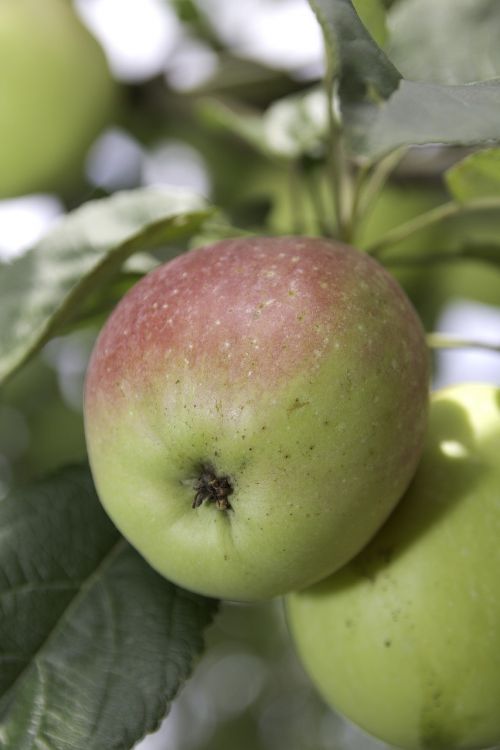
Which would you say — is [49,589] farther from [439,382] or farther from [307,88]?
[439,382]

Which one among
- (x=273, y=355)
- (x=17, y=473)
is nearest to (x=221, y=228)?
(x=273, y=355)

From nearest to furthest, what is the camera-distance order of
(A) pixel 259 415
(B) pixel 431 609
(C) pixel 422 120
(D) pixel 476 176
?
(C) pixel 422 120 → (A) pixel 259 415 → (B) pixel 431 609 → (D) pixel 476 176

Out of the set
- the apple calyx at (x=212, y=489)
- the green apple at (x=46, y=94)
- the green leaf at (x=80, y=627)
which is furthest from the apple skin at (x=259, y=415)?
the green apple at (x=46, y=94)

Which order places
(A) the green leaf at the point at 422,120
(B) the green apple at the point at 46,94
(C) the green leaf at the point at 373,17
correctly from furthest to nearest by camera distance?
(B) the green apple at the point at 46,94 < (C) the green leaf at the point at 373,17 < (A) the green leaf at the point at 422,120

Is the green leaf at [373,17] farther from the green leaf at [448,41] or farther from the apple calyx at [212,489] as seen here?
the apple calyx at [212,489]

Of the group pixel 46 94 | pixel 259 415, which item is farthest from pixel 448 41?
pixel 46 94

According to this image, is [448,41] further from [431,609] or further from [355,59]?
[431,609]

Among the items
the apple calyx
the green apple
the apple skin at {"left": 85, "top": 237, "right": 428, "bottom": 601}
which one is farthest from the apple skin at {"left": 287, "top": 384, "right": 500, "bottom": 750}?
the green apple
